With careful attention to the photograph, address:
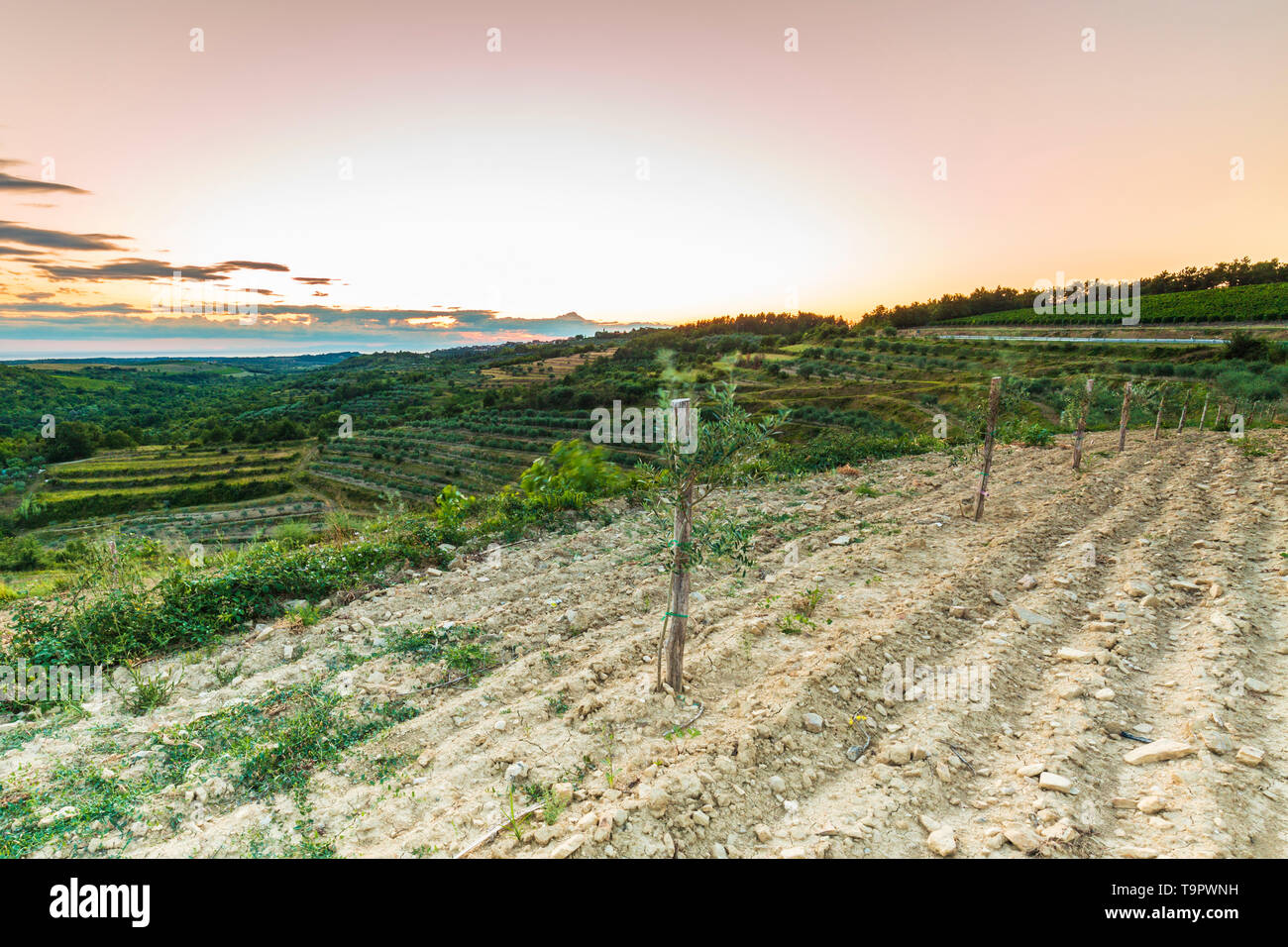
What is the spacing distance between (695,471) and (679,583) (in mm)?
1090

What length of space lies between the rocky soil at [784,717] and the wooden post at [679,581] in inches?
10.7

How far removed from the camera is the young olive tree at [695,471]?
492cm

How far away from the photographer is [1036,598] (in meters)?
7.00

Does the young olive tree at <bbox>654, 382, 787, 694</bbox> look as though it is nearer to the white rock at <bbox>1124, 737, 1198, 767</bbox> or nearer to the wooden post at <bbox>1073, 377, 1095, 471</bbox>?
the white rock at <bbox>1124, 737, 1198, 767</bbox>

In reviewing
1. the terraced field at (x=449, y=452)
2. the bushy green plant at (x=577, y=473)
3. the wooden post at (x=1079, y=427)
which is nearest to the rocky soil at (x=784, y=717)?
the bushy green plant at (x=577, y=473)

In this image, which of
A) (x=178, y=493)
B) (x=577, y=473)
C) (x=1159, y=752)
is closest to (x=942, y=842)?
(x=1159, y=752)

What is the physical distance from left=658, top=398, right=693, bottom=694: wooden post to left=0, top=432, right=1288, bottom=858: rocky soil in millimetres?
273

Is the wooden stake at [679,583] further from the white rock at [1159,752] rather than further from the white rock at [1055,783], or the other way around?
the white rock at [1159,752]

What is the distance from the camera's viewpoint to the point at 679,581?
5.22m

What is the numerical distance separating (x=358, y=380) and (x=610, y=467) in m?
132

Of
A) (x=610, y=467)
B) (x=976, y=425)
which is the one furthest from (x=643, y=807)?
(x=976, y=425)

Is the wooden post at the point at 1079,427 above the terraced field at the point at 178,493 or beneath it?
above

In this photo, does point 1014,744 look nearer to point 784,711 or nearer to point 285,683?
point 784,711

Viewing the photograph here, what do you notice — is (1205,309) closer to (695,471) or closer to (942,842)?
(695,471)
